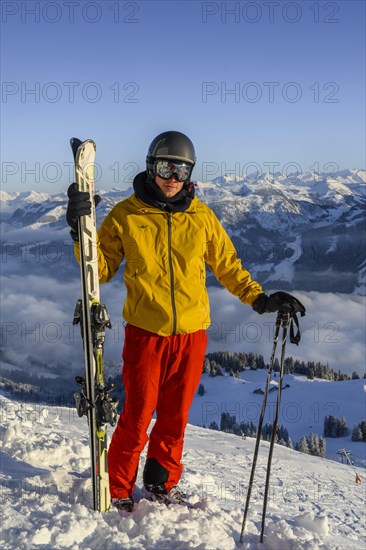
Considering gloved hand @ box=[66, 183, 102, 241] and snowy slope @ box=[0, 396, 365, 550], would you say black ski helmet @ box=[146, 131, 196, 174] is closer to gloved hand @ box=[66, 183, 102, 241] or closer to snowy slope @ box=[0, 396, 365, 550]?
gloved hand @ box=[66, 183, 102, 241]

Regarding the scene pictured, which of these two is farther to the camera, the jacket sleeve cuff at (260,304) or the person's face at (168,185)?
the jacket sleeve cuff at (260,304)

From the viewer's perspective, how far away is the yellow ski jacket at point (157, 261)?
404cm

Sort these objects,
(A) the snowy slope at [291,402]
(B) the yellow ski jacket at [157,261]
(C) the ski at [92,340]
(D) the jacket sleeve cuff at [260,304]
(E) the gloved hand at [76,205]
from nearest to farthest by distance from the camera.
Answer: (E) the gloved hand at [76,205] < (C) the ski at [92,340] < (B) the yellow ski jacket at [157,261] < (D) the jacket sleeve cuff at [260,304] < (A) the snowy slope at [291,402]

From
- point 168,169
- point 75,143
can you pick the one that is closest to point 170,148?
point 168,169

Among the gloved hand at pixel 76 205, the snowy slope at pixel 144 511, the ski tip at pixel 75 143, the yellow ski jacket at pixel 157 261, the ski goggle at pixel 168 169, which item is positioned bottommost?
the snowy slope at pixel 144 511

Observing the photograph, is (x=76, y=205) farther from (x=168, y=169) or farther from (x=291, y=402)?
(x=291, y=402)

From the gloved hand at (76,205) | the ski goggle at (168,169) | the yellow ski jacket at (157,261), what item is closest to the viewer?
the gloved hand at (76,205)

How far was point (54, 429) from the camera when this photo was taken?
7336 mm

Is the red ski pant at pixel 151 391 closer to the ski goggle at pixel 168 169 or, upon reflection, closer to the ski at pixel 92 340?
the ski at pixel 92 340

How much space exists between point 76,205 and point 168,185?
83 centimetres

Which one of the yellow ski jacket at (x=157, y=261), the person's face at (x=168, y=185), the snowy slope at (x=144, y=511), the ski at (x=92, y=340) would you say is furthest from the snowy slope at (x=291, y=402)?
the person's face at (x=168, y=185)

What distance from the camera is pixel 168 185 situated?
420cm

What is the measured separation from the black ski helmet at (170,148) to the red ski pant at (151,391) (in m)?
1.40

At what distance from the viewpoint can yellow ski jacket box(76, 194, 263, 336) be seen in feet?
13.3
